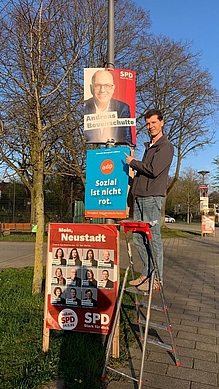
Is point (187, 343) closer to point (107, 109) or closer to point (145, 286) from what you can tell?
point (145, 286)

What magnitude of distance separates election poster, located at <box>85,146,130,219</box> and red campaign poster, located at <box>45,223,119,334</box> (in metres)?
0.52

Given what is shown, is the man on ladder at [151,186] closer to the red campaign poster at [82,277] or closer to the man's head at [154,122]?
the man's head at [154,122]

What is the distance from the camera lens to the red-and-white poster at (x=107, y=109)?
460 centimetres

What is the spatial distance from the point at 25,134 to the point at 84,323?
11.3 feet

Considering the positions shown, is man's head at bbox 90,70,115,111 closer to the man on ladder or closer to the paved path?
the man on ladder

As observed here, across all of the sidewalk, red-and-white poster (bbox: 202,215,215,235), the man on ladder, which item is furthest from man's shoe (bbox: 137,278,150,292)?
red-and-white poster (bbox: 202,215,215,235)

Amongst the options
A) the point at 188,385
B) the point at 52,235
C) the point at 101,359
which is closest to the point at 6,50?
the point at 52,235

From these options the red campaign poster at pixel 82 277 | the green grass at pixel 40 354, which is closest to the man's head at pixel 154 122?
the red campaign poster at pixel 82 277

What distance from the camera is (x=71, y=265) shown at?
12.5ft

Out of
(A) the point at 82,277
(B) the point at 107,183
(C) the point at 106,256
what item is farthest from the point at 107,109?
(A) the point at 82,277

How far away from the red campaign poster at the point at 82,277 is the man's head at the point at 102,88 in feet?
5.65

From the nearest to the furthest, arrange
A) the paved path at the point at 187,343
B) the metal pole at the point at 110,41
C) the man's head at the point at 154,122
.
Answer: the paved path at the point at 187,343 < the man's head at the point at 154,122 < the metal pole at the point at 110,41

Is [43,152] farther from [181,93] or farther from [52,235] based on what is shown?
[181,93]

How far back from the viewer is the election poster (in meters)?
4.08
